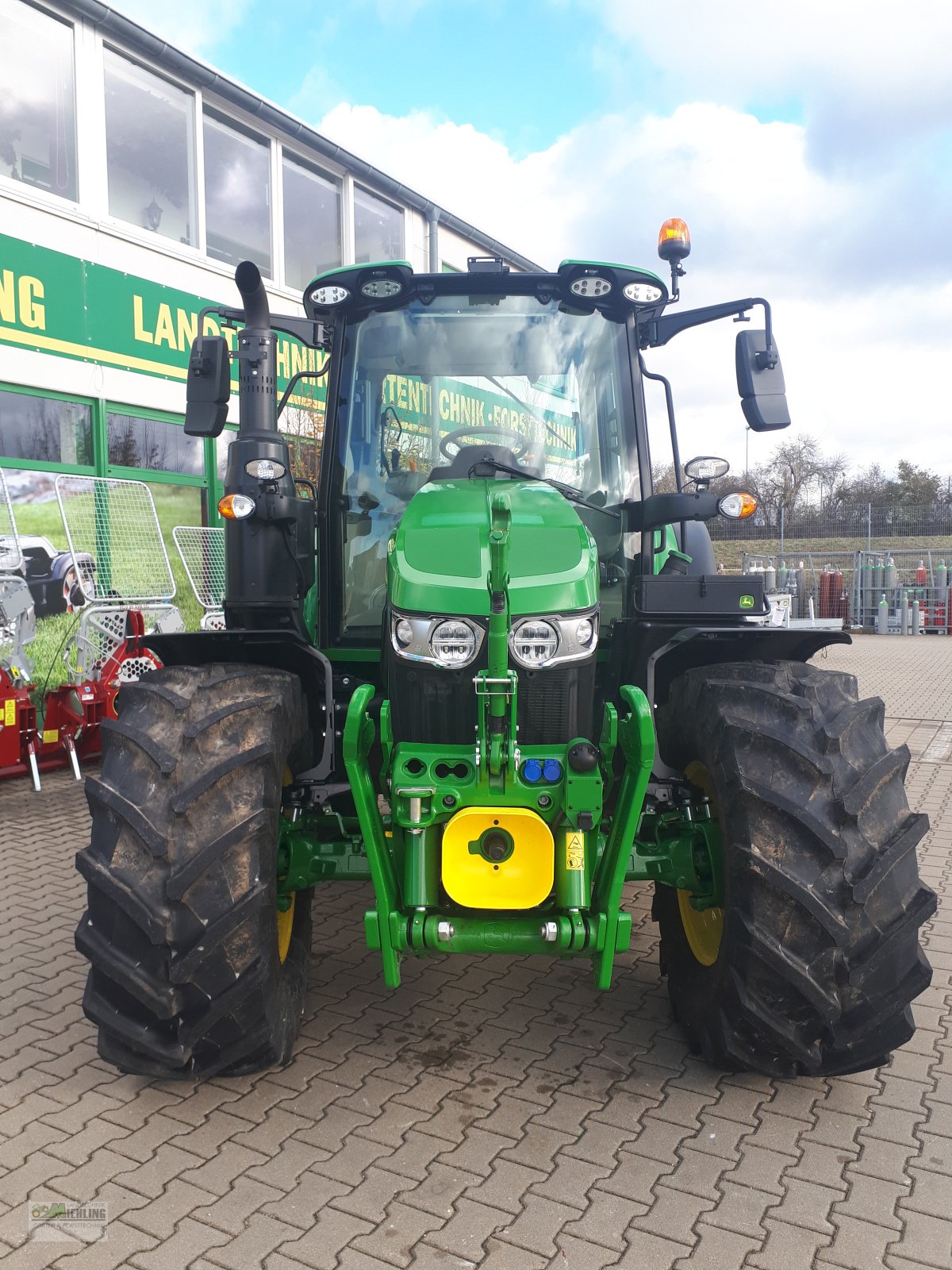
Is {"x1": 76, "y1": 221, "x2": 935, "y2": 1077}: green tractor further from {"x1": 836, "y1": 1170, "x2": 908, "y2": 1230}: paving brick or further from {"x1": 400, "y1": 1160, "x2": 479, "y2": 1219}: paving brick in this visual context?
{"x1": 400, "y1": 1160, "x2": 479, "y2": 1219}: paving brick

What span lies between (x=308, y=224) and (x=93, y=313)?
4007 mm

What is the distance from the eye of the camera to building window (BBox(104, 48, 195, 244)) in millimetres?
9891

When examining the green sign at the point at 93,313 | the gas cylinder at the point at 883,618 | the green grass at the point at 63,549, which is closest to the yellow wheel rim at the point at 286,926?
the green grass at the point at 63,549

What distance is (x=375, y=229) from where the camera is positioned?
1378 centimetres

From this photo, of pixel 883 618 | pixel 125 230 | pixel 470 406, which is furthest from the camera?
pixel 883 618

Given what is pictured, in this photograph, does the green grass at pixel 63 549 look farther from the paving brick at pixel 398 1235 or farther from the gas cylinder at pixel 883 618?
the gas cylinder at pixel 883 618

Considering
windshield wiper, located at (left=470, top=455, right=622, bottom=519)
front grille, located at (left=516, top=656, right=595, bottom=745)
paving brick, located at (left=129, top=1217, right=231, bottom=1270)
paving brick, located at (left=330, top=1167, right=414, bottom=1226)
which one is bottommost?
paving brick, located at (left=330, top=1167, right=414, bottom=1226)

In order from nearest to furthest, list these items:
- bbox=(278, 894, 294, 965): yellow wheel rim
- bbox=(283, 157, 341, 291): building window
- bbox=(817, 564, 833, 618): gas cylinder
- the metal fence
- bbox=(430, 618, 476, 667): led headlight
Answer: bbox=(430, 618, 476, 667): led headlight, bbox=(278, 894, 294, 965): yellow wheel rim, bbox=(283, 157, 341, 291): building window, bbox=(817, 564, 833, 618): gas cylinder, the metal fence

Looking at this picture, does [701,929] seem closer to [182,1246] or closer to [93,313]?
[182,1246]

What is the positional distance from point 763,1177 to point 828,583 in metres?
23.7

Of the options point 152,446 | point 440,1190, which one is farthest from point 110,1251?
point 152,446

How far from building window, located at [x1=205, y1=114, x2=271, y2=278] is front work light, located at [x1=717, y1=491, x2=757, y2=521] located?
927 centimetres

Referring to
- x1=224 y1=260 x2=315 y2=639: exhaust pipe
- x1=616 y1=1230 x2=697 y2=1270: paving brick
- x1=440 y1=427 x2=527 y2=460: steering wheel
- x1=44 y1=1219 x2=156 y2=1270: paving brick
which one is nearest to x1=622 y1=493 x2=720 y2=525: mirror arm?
x1=440 y1=427 x2=527 y2=460: steering wheel

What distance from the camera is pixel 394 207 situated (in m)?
14.0
